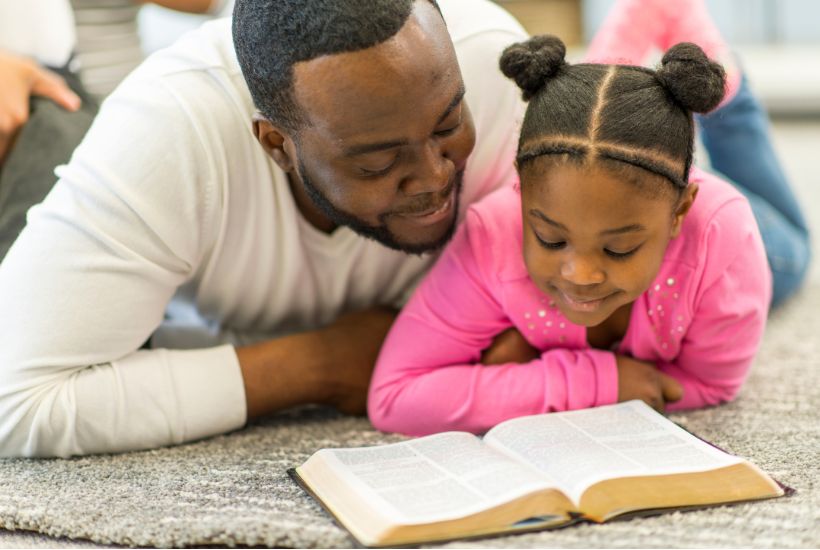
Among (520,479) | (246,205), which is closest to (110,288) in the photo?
(246,205)

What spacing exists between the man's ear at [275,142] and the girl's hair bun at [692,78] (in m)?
0.41

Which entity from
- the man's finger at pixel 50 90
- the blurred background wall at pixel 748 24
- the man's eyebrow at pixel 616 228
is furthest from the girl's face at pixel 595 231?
the blurred background wall at pixel 748 24

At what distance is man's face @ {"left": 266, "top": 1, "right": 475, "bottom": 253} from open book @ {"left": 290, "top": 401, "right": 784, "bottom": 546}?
9.9 inches

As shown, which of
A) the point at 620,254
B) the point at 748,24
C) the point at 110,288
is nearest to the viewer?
the point at 620,254

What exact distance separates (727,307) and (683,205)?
5.3 inches

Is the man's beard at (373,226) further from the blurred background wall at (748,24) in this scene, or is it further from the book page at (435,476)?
the blurred background wall at (748,24)

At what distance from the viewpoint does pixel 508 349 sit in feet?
4.14

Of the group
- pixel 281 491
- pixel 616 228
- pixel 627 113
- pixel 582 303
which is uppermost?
pixel 627 113

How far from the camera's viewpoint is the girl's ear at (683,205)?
111 centimetres

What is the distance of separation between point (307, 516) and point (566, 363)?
36 cm

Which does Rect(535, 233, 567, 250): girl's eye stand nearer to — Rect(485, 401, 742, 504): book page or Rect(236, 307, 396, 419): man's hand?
Rect(485, 401, 742, 504): book page

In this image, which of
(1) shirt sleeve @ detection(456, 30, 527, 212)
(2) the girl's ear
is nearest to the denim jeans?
(1) shirt sleeve @ detection(456, 30, 527, 212)

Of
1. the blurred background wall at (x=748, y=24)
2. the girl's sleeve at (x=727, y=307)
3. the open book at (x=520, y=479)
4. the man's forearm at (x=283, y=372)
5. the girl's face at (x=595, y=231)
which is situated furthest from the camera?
the blurred background wall at (x=748, y=24)

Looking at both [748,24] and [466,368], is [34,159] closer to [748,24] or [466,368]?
[466,368]
